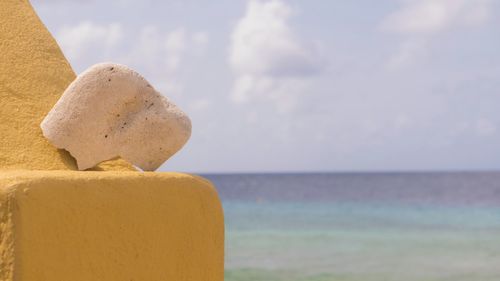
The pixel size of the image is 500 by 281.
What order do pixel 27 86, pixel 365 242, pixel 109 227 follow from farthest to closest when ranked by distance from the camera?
pixel 365 242 < pixel 27 86 < pixel 109 227

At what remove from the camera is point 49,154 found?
3867 millimetres

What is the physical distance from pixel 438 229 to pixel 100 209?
21.3 m

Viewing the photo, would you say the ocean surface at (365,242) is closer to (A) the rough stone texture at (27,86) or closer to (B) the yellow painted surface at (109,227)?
(A) the rough stone texture at (27,86)

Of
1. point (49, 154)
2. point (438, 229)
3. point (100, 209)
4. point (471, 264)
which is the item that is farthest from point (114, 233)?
point (438, 229)

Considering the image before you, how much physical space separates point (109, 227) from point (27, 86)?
4.09 feet

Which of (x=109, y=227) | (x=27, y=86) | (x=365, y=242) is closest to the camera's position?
(x=109, y=227)

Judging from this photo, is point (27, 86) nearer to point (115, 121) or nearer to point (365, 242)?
point (115, 121)

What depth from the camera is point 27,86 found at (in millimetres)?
4223

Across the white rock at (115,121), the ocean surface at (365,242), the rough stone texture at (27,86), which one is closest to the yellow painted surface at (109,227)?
the white rock at (115,121)

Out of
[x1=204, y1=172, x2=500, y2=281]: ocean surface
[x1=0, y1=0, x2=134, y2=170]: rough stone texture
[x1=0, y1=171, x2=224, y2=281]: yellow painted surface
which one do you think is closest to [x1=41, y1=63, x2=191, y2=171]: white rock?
[x1=0, y1=0, x2=134, y2=170]: rough stone texture

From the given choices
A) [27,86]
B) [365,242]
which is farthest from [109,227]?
[365,242]

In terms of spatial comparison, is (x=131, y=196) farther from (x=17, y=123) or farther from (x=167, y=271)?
(x=17, y=123)

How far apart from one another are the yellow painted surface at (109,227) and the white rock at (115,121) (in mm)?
284

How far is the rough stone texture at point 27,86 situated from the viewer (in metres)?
3.80
